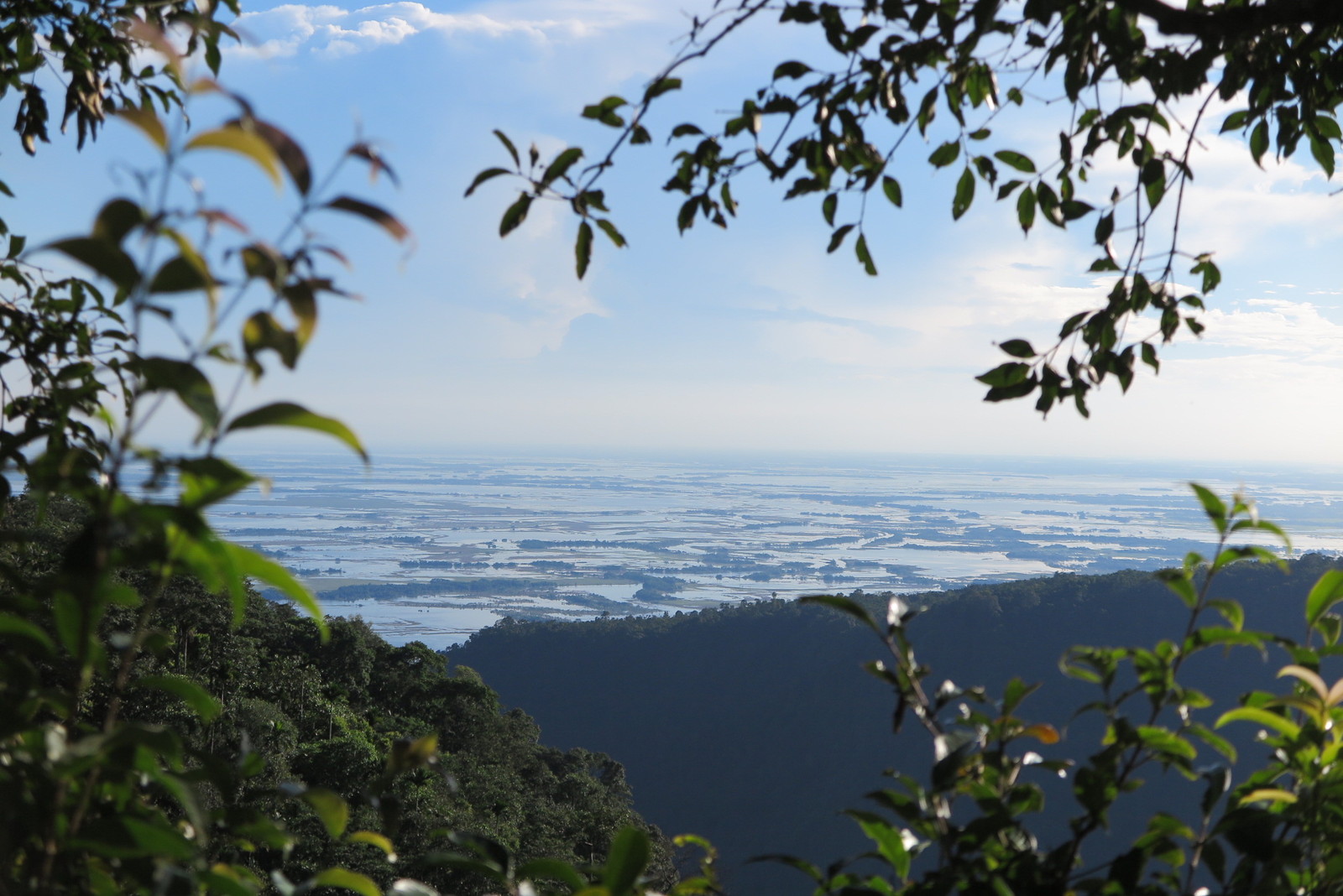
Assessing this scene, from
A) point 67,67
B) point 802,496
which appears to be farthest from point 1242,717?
point 802,496

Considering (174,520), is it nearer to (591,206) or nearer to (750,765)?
(591,206)

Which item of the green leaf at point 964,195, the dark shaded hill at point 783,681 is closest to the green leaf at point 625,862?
the green leaf at point 964,195

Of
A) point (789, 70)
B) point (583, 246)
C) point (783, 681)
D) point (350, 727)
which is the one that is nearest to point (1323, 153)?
point (789, 70)

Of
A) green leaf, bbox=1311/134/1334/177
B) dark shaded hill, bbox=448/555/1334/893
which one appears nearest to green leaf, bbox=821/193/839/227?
green leaf, bbox=1311/134/1334/177

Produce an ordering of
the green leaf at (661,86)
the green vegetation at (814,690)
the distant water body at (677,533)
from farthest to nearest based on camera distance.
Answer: the distant water body at (677,533)
the green vegetation at (814,690)
the green leaf at (661,86)

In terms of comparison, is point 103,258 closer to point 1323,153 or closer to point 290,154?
point 290,154

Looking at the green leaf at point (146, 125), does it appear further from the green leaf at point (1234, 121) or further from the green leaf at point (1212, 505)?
the green leaf at point (1234, 121)

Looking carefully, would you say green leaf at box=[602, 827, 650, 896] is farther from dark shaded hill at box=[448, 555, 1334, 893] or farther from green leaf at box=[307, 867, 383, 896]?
dark shaded hill at box=[448, 555, 1334, 893]
